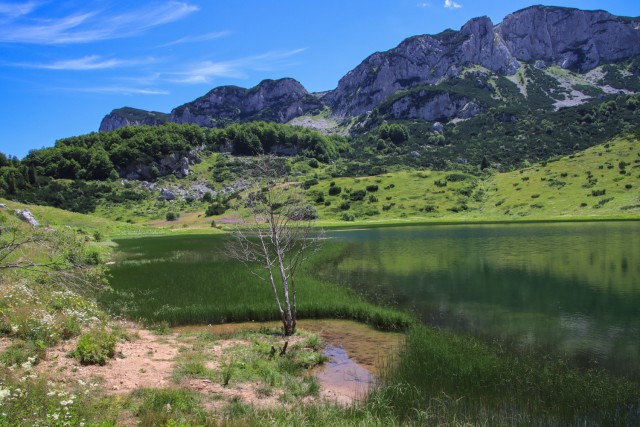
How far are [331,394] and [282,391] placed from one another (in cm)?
175

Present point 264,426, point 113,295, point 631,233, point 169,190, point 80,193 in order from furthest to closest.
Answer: point 169,190
point 80,193
point 631,233
point 113,295
point 264,426

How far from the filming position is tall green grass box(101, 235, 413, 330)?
25141mm

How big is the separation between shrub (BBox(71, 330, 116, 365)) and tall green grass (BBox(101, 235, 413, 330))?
324 inches

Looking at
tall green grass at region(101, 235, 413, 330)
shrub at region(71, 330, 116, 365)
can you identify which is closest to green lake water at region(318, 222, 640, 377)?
tall green grass at region(101, 235, 413, 330)

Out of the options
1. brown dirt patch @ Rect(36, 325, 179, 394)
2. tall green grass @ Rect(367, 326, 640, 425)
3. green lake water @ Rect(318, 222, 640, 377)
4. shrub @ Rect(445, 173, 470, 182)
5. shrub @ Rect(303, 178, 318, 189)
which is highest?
shrub @ Rect(303, 178, 318, 189)

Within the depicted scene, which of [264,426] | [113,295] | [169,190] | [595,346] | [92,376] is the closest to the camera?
[264,426]

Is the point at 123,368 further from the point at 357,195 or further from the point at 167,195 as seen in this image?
the point at 167,195

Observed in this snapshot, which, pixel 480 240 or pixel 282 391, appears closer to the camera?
pixel 282 391

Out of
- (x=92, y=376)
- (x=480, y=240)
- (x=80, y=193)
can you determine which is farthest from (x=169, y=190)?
(x=92, y=376)

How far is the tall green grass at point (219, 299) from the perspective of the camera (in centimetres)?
2514

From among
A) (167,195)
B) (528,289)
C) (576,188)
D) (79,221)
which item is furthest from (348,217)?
(528,289)

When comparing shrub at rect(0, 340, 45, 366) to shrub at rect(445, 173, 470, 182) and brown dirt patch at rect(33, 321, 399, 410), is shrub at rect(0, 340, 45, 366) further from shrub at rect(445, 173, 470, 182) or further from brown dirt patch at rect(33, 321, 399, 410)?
shrub at rect(445, 173, 470, 182)

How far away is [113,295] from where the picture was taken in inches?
1214

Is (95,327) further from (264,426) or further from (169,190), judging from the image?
(169,190)
